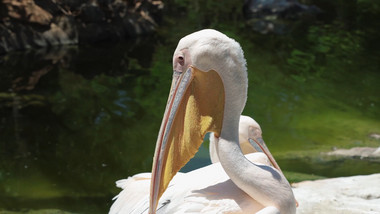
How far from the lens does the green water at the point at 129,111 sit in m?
5.42

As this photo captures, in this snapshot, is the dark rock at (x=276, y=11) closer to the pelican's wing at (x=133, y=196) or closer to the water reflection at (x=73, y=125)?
the water reflection at (x=73, y=125)

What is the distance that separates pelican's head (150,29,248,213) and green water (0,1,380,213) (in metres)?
2.28

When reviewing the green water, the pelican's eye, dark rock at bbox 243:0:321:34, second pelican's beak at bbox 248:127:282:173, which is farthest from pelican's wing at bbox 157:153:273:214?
dark rock at bbox 243:0:321:34

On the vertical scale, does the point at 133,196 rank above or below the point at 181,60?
below

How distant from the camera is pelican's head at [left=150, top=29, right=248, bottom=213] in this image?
2566mm

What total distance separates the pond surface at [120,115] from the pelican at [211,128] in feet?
7.45

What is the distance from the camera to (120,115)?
711 centimetres

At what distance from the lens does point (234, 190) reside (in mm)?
2768

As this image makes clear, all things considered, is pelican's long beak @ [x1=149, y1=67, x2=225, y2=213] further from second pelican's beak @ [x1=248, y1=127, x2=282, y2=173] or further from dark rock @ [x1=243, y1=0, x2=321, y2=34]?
dark rock @ [x1=243, y1=0, x2=321, y2=34]

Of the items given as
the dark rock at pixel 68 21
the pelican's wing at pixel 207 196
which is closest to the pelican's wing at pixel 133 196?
the pelican's wing at pixel 207 196

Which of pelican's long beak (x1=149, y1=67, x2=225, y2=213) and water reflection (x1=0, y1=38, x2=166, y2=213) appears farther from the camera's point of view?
water reflection (x1=0, y1=38, x2=166, y2=213)

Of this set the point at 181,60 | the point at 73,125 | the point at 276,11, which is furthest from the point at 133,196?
the point at 276,11

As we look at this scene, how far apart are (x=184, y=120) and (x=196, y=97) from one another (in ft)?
0.37

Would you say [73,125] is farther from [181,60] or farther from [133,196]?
[181,60]
